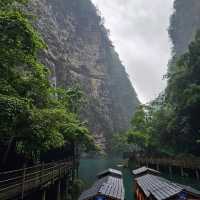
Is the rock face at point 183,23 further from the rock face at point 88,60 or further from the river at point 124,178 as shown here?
the river at point 124,178

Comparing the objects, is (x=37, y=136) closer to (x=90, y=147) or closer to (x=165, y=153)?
A: (x=90, y=147)

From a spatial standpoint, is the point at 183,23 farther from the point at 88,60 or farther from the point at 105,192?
the point at 105,192

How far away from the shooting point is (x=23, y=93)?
16.8 metres

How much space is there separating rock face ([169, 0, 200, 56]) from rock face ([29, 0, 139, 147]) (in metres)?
37.2

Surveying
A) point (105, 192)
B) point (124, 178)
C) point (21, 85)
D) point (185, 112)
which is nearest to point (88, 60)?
point (124, 178)

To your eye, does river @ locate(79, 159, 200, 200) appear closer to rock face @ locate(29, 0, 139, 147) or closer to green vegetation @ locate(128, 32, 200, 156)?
green vegetation @ locate(128, 32, 200, 156)

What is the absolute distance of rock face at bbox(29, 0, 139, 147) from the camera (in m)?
84.9

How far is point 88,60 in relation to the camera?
110625 mm

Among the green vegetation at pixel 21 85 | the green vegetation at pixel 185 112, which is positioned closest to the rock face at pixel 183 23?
the green vegetation at pixel 185 112

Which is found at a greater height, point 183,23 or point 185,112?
point 183,23

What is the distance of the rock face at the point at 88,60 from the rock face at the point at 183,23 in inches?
1463

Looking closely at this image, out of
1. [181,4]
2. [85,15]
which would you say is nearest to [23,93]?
[181,4]

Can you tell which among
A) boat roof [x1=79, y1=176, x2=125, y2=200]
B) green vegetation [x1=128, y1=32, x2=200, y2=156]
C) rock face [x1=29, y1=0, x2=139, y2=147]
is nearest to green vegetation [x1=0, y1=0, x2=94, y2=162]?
boat roof [x1=79, y1=176, x2=125, y2=200]

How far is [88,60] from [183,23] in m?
44.3
